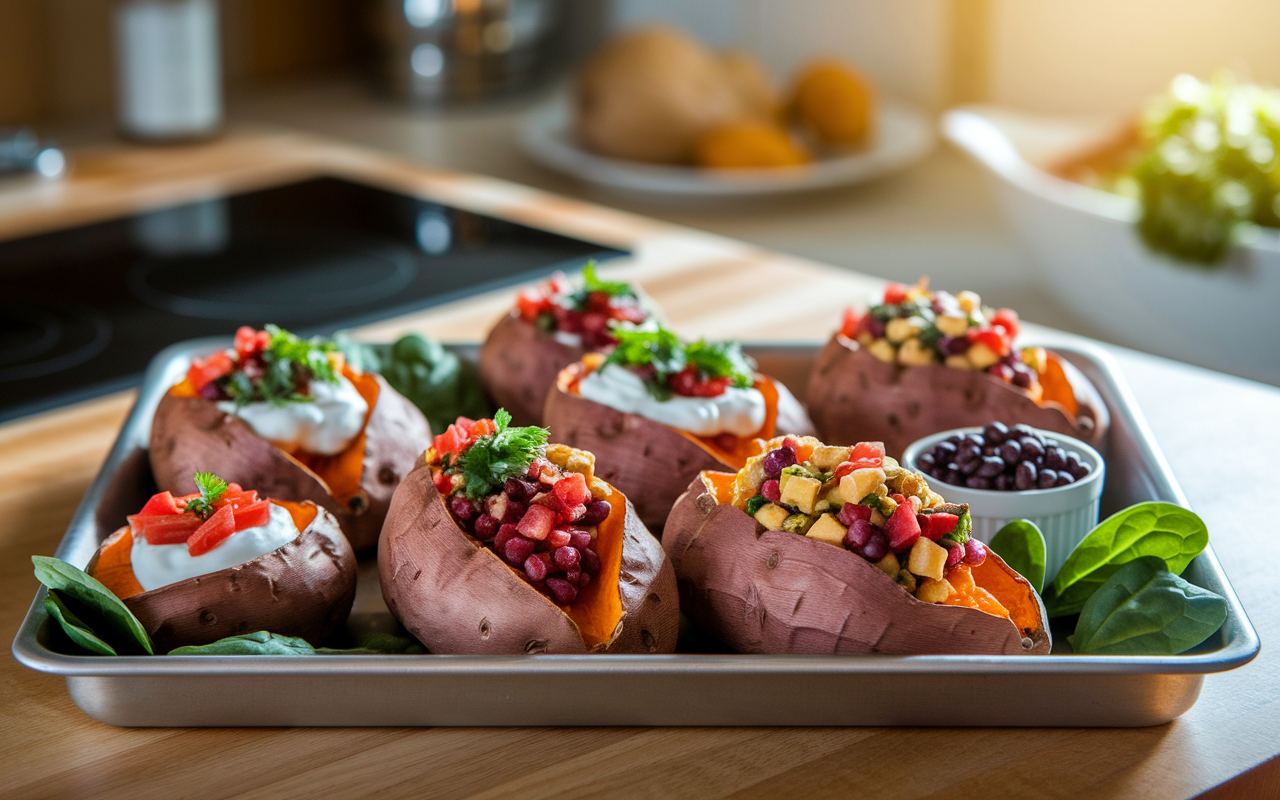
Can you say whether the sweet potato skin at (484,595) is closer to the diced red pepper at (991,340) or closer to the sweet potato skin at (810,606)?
the sweet potato skin at (810,606)

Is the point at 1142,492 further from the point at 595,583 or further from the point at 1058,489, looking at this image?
the point at 595,583

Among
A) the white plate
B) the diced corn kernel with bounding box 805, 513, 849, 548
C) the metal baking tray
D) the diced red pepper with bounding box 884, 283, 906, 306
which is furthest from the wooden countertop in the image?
the white plate

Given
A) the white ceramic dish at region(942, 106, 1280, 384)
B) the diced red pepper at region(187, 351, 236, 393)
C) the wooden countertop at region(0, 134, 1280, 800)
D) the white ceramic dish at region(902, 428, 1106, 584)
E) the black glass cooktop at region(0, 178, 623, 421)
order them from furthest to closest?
the white ceramic dish at region(942, 106, 1280, 384) → the black glass cooktop at region(0, 178, 623, 421) → the diced red pepper at region(187, 351, 236, 393) → the white ceramic dish at region(902, 428, 1106, 584) → the wooden countertop at region(0, 134, 1280, 800)

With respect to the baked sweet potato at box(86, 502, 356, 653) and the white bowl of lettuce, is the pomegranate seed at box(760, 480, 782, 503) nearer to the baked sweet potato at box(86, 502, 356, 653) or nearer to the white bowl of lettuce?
the baked sweet potato at box(86, 502, 356, 653)

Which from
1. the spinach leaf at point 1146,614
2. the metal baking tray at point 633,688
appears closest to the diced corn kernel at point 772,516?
the metal baking tray at point 633,688

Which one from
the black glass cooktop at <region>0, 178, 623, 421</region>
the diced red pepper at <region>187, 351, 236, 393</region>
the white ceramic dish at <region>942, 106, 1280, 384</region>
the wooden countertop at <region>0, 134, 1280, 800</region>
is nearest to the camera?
the wooden countertop at <region>0, 134, 1280, 800</region>

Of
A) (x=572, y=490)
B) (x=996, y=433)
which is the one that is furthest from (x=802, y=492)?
(x=996, y=433)

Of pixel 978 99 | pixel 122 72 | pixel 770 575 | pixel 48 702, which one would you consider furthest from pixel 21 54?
pixel 770 575
